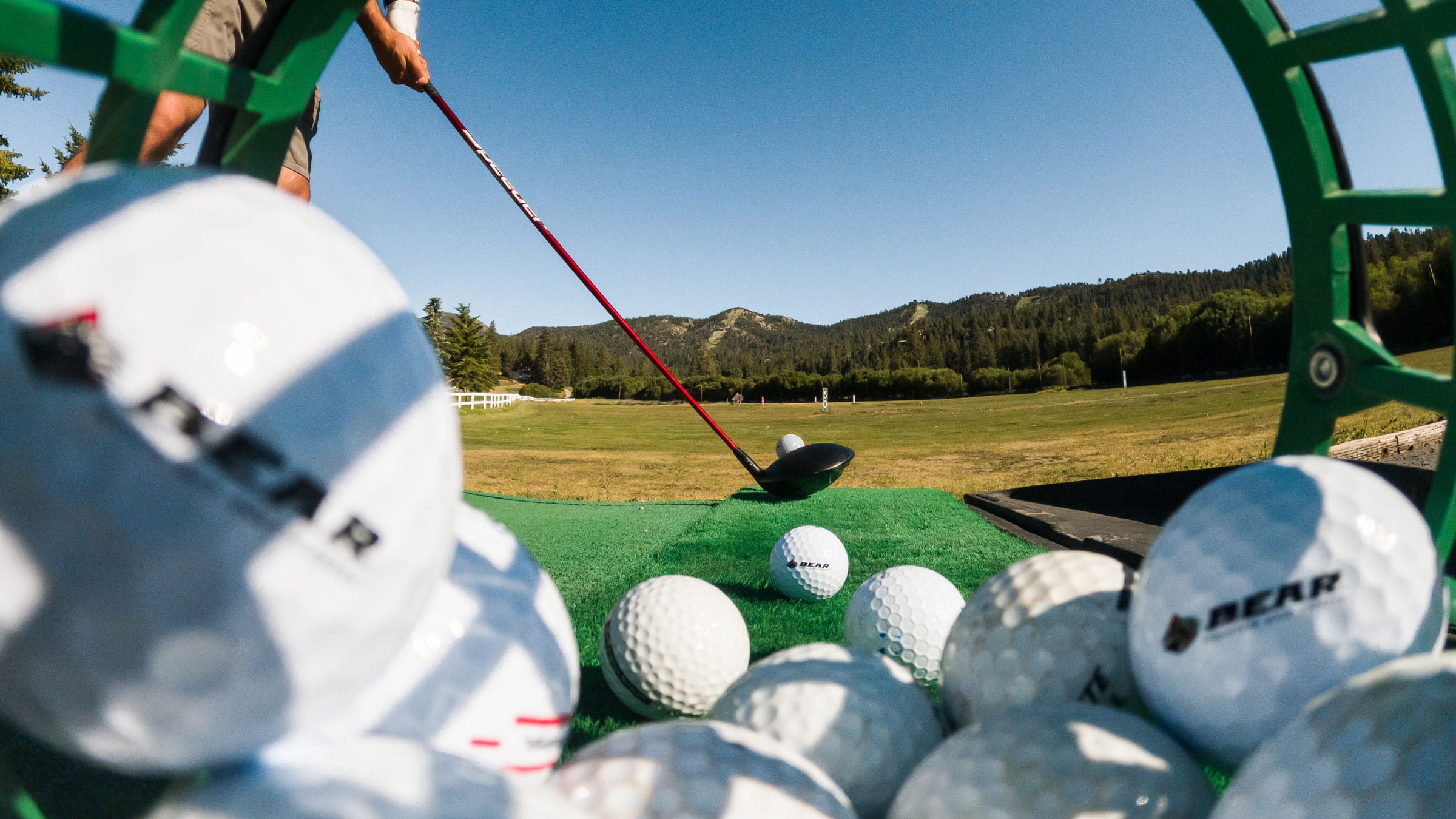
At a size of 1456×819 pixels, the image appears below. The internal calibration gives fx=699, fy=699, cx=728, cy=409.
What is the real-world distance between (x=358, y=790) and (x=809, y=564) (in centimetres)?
332

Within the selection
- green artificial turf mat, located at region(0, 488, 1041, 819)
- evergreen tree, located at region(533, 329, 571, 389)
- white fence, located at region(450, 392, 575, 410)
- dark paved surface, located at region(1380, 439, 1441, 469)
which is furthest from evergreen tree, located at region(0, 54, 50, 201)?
evergreen tree, located at region(533, 329, 571, 389)

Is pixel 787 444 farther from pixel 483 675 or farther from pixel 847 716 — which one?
pixel 483 675

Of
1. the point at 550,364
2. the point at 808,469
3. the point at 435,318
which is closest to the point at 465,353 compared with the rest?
the point at 435,318

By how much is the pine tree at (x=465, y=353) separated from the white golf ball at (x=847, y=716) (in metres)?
58.2

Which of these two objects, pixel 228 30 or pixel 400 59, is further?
pixel 400 59

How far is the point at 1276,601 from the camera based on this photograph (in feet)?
4.54

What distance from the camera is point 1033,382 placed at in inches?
2783

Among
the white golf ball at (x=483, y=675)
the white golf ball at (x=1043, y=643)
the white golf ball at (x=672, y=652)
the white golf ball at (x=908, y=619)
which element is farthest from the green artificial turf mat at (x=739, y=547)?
the white golf ball at (x=1043, y=643)

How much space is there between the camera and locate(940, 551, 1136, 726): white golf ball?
1.73 metres

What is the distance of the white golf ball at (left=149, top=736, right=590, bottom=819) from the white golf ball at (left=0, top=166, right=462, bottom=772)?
0.15ft

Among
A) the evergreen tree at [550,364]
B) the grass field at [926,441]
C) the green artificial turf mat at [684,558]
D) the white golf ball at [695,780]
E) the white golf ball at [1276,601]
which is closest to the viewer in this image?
the white golf ball at [695,780]

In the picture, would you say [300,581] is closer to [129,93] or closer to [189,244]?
[189,244]

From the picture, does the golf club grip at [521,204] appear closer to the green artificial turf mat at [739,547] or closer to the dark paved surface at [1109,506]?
the green artificial turf mat at [739,547]

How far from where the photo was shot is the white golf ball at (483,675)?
136 cm
